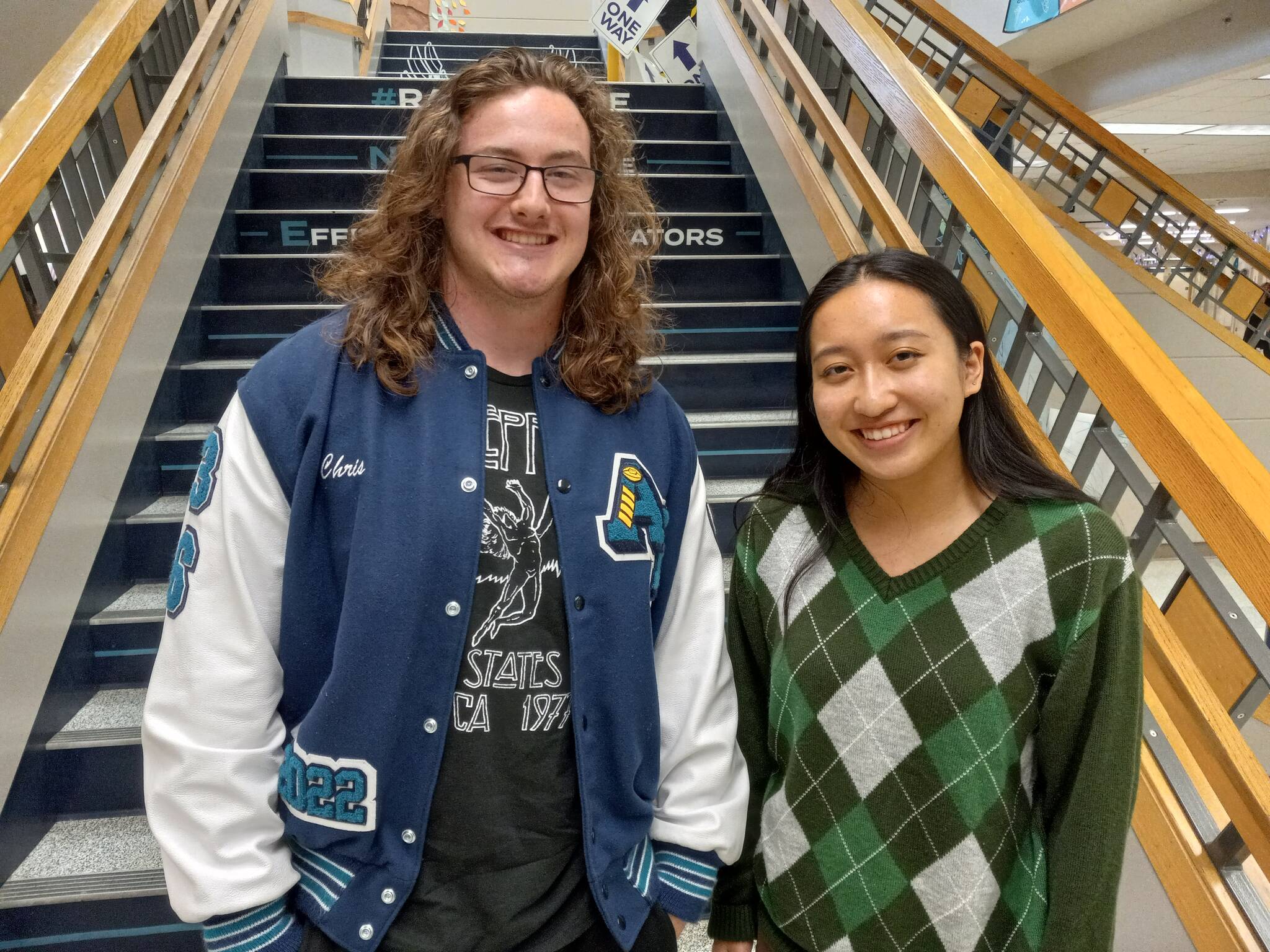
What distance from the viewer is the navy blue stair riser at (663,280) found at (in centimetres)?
315

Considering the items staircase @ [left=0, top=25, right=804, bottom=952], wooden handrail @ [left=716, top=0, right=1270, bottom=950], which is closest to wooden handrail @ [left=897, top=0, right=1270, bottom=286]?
staircase @ [left=0, top=25, right=804, bottom=952]

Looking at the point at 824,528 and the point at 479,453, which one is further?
the point at 824,528

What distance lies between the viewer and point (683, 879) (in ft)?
3.43

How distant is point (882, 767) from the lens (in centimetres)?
102

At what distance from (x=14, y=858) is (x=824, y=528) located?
172 centimetres

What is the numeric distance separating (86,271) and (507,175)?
5.09 feet

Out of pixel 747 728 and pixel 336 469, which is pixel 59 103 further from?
pixel 747 728

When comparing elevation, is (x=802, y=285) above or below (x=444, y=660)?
above

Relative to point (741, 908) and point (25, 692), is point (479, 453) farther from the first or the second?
point (25, 692)

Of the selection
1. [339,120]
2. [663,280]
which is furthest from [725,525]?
[339,120]

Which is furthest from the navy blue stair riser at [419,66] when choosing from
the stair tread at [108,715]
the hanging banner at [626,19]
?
the stair tread at [108,715]

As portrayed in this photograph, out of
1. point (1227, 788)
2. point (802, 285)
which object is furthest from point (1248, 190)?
point (1227, 788)

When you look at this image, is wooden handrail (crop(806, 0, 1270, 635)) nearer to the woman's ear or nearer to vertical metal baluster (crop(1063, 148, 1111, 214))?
the woman's ear

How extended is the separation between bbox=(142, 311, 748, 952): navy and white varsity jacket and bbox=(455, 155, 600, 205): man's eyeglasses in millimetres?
176
